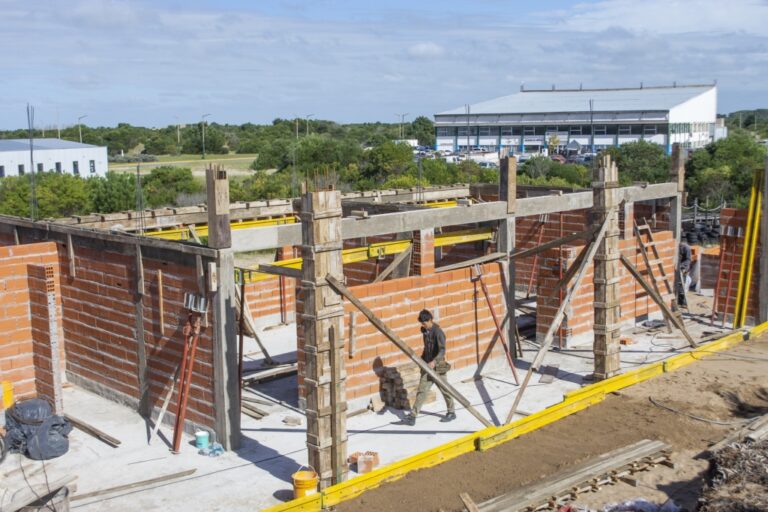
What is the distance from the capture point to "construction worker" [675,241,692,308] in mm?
19016

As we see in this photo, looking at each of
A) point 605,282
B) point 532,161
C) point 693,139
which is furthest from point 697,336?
point 693,139

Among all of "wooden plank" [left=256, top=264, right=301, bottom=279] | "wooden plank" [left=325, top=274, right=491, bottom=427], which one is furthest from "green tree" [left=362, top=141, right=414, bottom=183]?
"wooden plank" [left=325, top=274, right=491, bottom=427]

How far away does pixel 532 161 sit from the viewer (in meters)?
52.5

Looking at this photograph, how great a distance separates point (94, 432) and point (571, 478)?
651cm

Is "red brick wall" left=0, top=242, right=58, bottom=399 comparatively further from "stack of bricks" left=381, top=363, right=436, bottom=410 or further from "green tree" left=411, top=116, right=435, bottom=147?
"green tree" left=411, top=116, right=435, bottom=147

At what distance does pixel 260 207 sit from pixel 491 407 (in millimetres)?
7517

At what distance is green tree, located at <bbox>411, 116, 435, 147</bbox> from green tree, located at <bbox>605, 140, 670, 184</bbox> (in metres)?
53.1

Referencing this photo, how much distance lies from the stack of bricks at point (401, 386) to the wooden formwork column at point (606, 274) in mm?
2775

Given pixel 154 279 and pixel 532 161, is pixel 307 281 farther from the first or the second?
pixel 532 161

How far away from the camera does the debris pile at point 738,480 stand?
27.1ft

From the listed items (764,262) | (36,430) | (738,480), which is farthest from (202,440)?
(764,262)

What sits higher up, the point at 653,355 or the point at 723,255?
the point at 723,255

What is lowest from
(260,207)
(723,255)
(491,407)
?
(491,407)

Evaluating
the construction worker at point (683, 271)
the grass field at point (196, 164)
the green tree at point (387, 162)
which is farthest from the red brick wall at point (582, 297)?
the grass field at point (196, 164)
